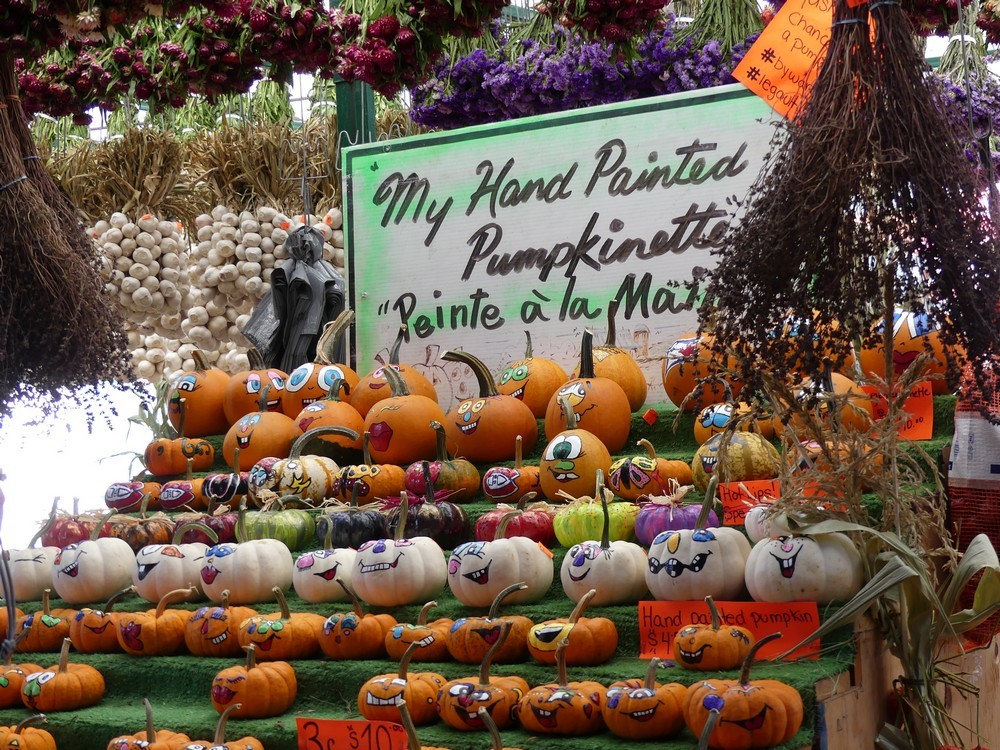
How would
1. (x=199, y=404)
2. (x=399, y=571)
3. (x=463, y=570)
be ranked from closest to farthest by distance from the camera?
(x=463, y=570) < (x=399, y=571) < (x=199, y=404)

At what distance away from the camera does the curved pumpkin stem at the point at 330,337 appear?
226 inches

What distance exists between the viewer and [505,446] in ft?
15.9

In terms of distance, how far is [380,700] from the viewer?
3273 millimetres

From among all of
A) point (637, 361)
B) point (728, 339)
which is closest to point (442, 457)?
point (637, 361)

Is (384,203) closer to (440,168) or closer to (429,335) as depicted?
(440,168)

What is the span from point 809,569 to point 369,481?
196 centimetres

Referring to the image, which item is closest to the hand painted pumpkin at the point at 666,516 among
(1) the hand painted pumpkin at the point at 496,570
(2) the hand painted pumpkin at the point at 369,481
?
(1) the hand painted pumpkin at the point at 496,570

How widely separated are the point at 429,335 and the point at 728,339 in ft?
10.4

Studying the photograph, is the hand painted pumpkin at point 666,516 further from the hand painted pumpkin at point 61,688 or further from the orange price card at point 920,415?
the hand painted pumpkin at point 61,688

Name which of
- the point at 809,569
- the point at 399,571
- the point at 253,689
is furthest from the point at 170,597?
the point at 809,569

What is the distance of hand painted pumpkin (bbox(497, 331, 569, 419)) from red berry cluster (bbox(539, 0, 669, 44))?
158 centimetres

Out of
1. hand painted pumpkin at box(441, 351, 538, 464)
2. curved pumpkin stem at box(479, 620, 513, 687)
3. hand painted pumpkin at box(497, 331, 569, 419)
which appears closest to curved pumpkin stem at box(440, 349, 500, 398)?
hand painted pumpkin at box(441, 351, 538, 464)

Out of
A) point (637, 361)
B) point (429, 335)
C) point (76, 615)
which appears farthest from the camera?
point (429, 335)

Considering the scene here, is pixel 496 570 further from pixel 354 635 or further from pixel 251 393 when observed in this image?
pixel 251 393
